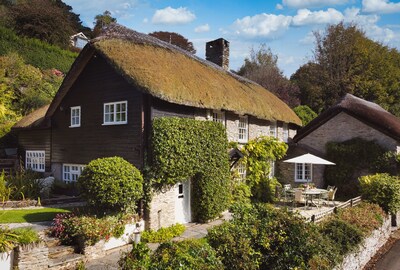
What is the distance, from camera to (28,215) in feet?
38.1

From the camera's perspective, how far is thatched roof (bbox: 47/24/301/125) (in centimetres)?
1214

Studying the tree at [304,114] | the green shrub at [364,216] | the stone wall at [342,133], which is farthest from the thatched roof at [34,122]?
the tree at [304,114]

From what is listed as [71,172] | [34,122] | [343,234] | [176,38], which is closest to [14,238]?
[71,172]

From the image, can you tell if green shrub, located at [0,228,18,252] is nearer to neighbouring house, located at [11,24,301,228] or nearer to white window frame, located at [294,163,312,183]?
neighbouring house, located at [11,24,301,228]

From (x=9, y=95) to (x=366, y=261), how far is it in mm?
21962

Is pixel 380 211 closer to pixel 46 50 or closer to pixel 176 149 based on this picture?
pixel 176 149

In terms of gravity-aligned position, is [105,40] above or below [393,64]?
below

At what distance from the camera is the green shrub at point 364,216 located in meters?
13.0

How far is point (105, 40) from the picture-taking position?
12.9 meters

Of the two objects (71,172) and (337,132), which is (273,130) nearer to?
(337,132)

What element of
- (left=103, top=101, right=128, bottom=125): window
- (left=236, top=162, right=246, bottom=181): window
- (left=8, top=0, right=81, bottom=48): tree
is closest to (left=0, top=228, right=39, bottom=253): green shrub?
(left=103, top=101, right=128, bottom=125): window

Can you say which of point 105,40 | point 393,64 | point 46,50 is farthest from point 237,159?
point 393,64

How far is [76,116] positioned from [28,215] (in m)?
5.18

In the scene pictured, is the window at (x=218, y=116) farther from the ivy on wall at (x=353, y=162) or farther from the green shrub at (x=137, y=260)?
the green shrub at (x=137, y=260)
